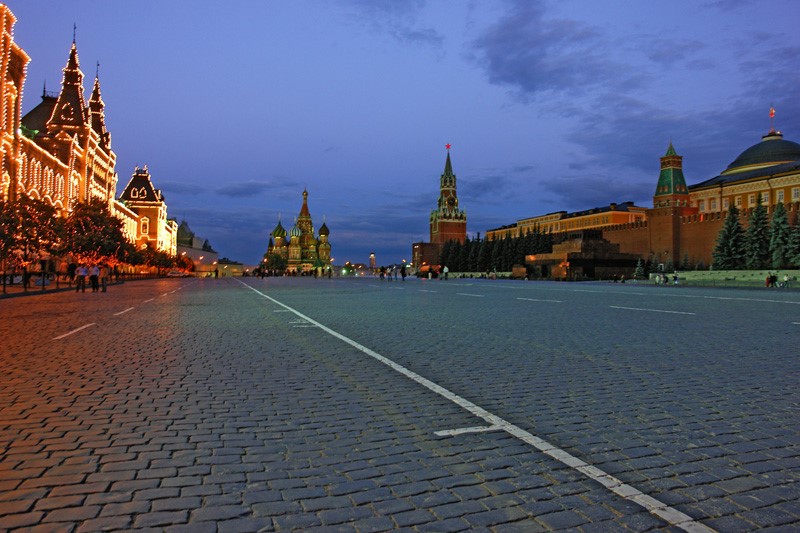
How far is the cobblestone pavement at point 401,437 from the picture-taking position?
327cm

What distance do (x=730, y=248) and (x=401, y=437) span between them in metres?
62.7

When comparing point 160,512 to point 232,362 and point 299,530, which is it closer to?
point 299,530

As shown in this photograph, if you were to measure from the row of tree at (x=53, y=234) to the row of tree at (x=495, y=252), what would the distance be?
185 feet

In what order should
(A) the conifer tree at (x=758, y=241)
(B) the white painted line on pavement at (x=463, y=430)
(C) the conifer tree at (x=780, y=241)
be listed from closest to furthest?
(B) the white painted line on pavement at (x=463, y=430) → (C) the conifer tree at (x=780, y=241) → (A) the conifer tree at (x=758, y=241)

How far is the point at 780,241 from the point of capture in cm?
5438

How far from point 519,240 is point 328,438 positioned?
9850 cm

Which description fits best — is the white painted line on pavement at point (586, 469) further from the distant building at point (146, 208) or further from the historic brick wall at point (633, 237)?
the distant building at point (146, 208)

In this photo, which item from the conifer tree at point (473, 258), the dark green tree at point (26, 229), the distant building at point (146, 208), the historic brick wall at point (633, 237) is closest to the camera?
the dark green tree at point (26, 229)

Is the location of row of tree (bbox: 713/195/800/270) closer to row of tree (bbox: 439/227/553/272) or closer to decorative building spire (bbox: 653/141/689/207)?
row of tree (bbox: 439/227/553/272)

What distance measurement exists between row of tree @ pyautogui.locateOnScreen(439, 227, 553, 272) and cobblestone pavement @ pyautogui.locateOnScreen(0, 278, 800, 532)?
88.3 meters

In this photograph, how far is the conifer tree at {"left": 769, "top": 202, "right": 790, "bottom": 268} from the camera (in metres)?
54.2

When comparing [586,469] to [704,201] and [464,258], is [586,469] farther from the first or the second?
[464,258]

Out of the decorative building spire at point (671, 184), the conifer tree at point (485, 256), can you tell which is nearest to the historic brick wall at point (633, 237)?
the decorative building spire at point (671, 184)

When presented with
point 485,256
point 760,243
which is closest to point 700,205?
point 485,256
